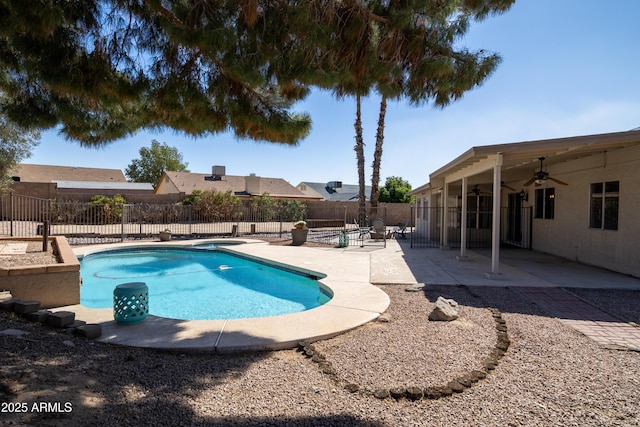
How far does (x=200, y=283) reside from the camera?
34.8 feet

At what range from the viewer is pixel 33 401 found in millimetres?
2594

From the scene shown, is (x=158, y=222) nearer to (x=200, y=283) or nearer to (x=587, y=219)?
(x=200, y=283)

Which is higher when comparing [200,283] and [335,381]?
[335,381]

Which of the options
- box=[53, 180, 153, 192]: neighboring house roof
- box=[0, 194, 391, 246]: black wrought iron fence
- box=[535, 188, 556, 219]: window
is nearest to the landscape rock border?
box=[535, 188, 556, 219]: window

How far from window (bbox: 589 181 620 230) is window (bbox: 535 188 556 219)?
213 centimetres

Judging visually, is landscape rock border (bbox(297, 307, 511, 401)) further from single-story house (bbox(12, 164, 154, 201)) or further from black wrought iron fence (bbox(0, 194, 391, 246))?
single-story house (bbox(12, 164, 154, 201))

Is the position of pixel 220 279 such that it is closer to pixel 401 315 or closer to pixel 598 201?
pixel 401 315

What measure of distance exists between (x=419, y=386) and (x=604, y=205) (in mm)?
9159

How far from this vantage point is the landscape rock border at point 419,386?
323cm

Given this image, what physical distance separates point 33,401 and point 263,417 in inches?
64.0

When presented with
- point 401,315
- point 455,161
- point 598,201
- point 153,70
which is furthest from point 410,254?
point 153,70

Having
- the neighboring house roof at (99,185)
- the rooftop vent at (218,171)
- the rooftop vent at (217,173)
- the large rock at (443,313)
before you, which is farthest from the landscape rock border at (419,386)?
the neighboring house roof at (99,185)

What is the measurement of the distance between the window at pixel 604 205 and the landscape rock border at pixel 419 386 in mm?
7098

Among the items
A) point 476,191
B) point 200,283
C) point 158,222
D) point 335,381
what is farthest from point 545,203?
point 158,222
